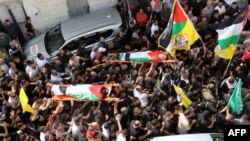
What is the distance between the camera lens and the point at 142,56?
13.8m

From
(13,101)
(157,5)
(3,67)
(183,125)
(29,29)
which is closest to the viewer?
(183,125)

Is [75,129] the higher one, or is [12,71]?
[12,71]

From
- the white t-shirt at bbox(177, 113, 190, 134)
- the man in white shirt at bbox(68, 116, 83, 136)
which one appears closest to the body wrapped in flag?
the white t-shirt at bbox(177, 113, 190, 134)

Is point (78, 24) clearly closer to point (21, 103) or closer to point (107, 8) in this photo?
point (107, 8)

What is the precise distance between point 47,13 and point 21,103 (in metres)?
4.65

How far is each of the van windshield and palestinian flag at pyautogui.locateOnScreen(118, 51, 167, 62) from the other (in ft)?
7.19

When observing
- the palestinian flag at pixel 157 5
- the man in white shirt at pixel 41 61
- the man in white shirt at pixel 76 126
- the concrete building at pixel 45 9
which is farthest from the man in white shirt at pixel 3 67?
the palestinian flag at pixel 157 5

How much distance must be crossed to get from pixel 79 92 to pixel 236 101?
4.23 m

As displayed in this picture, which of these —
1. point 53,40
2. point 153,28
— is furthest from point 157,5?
point 53,40

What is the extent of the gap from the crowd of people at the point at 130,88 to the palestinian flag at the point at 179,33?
676mm

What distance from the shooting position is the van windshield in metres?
15.0

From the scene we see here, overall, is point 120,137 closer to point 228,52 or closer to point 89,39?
point 228,52

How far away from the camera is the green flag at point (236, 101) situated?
36.5 ft

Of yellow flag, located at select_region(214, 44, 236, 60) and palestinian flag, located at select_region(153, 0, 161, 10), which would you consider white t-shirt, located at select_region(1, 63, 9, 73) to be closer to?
palestinian flag, located at select_region(153, 0, 161, 10)
